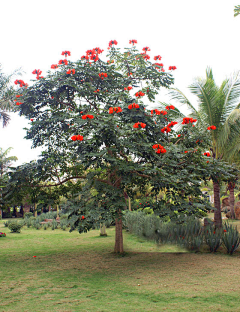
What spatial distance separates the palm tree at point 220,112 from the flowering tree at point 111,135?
10.2ft

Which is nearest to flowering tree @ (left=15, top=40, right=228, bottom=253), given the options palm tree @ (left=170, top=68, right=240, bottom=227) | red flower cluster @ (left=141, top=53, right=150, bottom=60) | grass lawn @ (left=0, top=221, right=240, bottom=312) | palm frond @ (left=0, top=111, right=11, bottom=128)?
red flower cluster @ (left=141, top=53, right=150, bottom=60)

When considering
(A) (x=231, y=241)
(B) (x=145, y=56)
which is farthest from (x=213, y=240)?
(B) (x=145, y=56)

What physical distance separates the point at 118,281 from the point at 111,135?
9.26 ft

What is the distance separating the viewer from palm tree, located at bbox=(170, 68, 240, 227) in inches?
408

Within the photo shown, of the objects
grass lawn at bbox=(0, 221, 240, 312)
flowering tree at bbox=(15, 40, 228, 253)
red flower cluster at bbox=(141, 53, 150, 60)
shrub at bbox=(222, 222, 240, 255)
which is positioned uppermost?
red flower cluster at bbox=(141, 53, 150, 60)

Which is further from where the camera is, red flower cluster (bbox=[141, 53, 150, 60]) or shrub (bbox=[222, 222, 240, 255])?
red flower cluster (bbox=[141, 53, 150, 60])

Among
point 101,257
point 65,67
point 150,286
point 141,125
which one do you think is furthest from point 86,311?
point 65,67

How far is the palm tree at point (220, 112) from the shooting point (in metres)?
10.4

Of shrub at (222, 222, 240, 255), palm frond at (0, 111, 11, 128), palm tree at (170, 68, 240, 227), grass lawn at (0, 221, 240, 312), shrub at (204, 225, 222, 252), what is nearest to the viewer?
grass lawn at (0, 221, 240, 312)

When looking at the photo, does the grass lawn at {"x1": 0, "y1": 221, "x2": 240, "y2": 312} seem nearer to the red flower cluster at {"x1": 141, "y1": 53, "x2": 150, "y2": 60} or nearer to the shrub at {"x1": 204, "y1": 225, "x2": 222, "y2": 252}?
the shrub at {"x1": 204, "y1": 225, "x2": 222, "y2": 252}

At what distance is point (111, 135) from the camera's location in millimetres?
5543

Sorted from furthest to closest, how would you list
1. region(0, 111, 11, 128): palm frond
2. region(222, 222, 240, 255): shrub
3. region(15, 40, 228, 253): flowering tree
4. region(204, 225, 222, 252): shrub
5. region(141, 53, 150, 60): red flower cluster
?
region(0, 111, 11, 128): palm frond, region(141, 53, 150, 60): red flower cluster, region(204, 225, 222, 252): shrub, region(222, 222, 240, 255): shrub, region(15, 40, 228, 253): flowering tree

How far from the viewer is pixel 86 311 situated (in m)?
3.69

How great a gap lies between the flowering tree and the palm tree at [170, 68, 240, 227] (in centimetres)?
311
